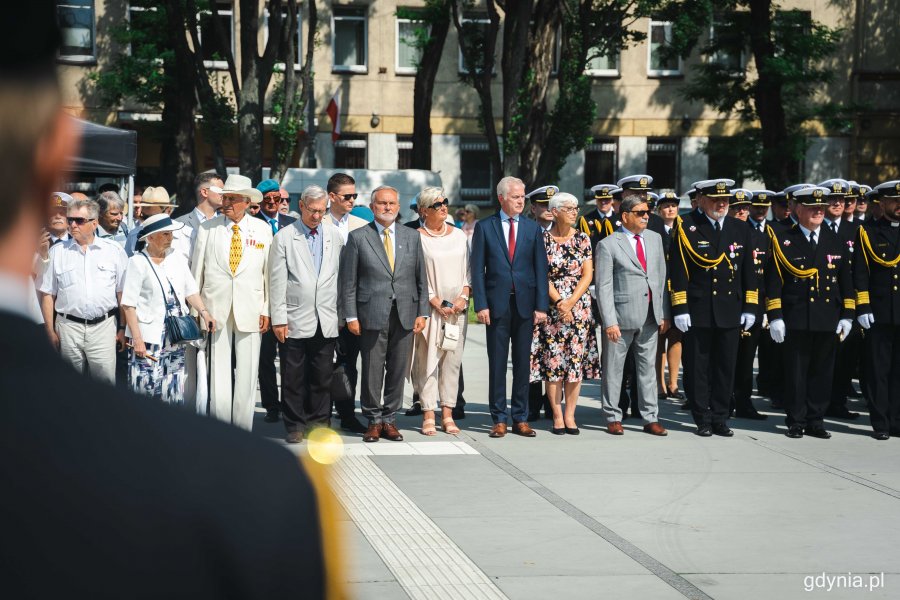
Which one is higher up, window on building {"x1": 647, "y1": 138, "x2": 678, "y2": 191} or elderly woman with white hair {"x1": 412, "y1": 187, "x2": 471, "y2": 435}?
window on building {"x1": 647, "y1": 138, "x2": 678, "y2": 191}

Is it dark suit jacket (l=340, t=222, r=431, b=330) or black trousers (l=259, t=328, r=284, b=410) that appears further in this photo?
black trousers (l=259, t=328, r=284, b=410)

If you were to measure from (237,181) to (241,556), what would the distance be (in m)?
8.75

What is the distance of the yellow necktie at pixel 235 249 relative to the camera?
30.9 feet

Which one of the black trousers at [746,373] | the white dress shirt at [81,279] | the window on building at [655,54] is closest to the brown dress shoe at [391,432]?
the white dress shirt at [81,279]

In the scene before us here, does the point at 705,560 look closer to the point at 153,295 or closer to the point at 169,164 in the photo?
the point at 153,295

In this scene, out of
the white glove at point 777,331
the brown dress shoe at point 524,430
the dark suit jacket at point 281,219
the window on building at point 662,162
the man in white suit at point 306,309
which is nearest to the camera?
the man in white suit at point 306,309

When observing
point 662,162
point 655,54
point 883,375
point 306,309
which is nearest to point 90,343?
point 306,309

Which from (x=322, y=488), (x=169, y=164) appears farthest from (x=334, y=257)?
(x=169, y=164)

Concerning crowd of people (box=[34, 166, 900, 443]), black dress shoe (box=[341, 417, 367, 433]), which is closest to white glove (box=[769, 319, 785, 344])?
crowd of people (box=[34, 166, 900, 443])

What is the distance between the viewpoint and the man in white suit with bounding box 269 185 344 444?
9.78 meters

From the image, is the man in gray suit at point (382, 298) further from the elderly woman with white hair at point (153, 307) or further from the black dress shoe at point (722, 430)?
the black dress shoe at point (722, 430)

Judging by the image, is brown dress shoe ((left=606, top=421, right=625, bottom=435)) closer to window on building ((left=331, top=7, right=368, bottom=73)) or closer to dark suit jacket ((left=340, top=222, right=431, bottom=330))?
dark suit jacket ((left=340, top=222, right=431, bottom=330))

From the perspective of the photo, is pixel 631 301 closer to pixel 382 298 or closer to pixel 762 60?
pixel 382 298

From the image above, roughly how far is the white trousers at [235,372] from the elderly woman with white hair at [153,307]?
0.94 m
